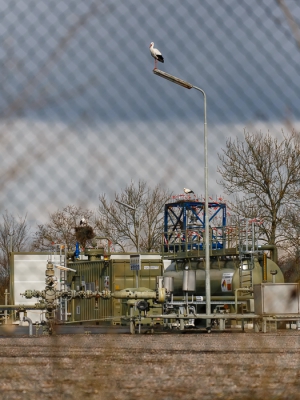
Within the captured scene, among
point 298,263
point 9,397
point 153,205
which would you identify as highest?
point 153,205

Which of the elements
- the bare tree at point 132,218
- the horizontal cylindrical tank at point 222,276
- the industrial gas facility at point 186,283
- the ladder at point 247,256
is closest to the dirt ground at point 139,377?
the bare tree at point 132,218

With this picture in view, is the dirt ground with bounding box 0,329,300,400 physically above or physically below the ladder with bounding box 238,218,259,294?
below

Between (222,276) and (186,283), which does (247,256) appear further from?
(186,283)

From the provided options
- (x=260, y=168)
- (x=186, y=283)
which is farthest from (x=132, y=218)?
(x=186, y=283)

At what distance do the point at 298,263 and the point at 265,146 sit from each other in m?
0.82

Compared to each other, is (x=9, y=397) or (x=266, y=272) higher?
(x=266, y=272)

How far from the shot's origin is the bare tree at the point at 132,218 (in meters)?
5.41

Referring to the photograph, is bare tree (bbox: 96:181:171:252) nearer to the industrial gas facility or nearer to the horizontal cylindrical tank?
the industrial gas facility

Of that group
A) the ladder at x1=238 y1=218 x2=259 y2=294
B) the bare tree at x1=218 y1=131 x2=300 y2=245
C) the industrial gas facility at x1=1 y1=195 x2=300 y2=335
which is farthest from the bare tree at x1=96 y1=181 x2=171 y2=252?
the ladder at x1=238 y1=218 x2=259 y2=294

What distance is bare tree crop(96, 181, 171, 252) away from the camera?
541 cm

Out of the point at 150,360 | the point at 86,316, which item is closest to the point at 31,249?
the point at 150,360

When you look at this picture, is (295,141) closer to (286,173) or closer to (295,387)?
(286,173)

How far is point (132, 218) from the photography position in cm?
697

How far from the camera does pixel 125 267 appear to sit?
30.5 metres
